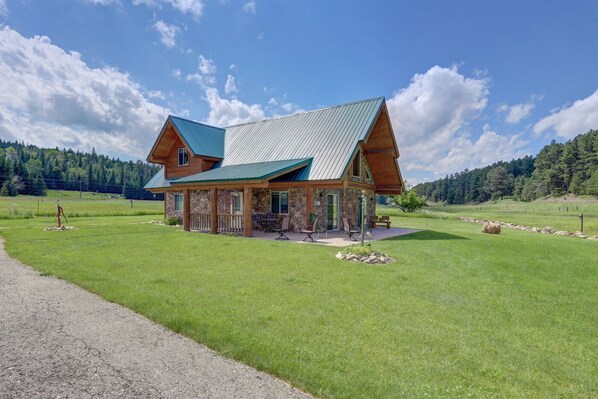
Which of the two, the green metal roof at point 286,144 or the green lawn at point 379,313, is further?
the green metal roof at point 286,144

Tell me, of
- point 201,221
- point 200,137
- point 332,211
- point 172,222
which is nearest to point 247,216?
point 201,221

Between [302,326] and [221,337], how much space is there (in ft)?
3.71

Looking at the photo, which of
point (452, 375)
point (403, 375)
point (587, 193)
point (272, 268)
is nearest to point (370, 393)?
point (403, 375)

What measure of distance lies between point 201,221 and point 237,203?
2.54 meters

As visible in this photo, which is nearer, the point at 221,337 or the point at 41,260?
the point at 221,337

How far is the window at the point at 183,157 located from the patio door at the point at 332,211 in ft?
36.6

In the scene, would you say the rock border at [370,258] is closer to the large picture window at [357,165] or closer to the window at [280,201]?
the window at [280,201]

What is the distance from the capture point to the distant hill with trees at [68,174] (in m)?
74.8

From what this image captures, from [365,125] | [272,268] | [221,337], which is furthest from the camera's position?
[365,125]

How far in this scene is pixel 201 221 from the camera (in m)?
17.4

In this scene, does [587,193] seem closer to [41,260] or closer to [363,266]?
[363,266]

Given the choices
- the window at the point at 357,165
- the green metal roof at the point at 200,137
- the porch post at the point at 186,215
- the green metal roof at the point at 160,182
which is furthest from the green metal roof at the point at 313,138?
the green metal roof at the point at 160,182

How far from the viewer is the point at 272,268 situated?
7.98 m

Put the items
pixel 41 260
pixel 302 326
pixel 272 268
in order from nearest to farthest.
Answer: pixel 302 326 < pixel 272 268 < pixel 41 260
